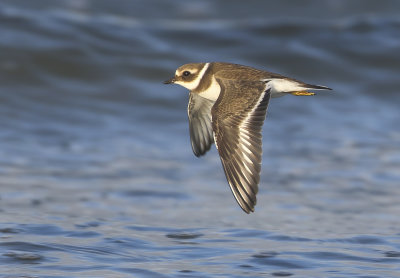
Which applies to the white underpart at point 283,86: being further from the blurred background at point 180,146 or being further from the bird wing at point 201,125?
the blurred background at point 180,146

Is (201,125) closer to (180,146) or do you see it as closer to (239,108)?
(239,108)

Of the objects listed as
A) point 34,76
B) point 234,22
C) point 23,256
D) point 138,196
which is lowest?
point 23,256

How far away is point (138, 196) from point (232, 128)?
2.12 metres

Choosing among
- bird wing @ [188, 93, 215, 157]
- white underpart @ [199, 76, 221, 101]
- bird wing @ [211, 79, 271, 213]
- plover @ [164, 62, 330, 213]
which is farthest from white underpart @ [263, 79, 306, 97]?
bird wing @ [188, 93, 215, 157]

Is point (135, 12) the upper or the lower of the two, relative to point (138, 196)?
upper

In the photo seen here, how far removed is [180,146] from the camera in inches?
334

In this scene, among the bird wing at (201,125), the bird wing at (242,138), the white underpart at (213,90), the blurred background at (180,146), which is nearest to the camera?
the bird wing at (242,138)

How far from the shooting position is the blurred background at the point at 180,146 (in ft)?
17.0

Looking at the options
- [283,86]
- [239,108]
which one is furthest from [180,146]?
[239,108]

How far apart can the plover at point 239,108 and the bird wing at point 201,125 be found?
0.08 meters

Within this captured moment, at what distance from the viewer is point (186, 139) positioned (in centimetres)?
875

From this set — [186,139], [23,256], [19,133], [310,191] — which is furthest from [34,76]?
[23,256]

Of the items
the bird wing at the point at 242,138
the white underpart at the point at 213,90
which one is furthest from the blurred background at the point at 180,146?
the white underpart at the point at 213,90

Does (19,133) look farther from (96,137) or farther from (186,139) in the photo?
(186,139)
